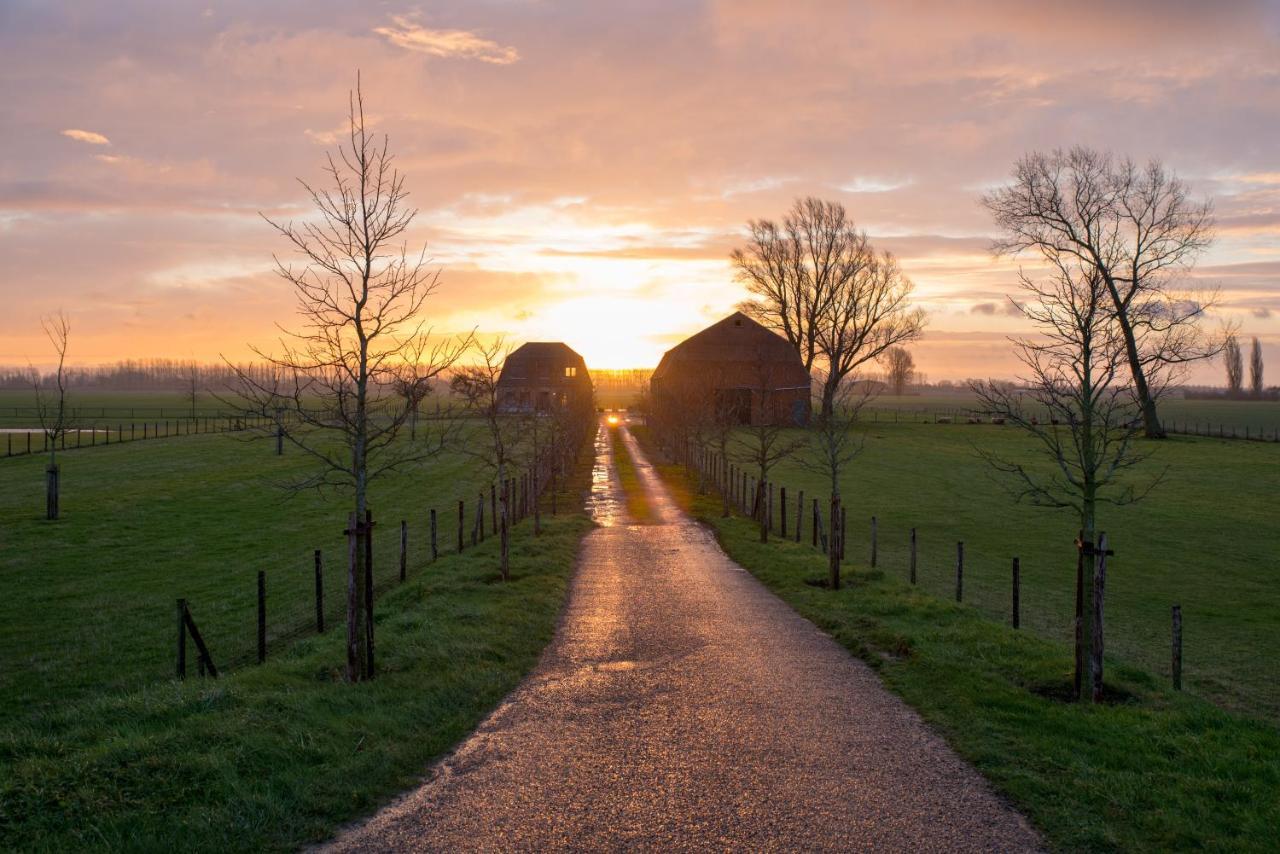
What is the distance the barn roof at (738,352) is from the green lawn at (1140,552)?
3094cm

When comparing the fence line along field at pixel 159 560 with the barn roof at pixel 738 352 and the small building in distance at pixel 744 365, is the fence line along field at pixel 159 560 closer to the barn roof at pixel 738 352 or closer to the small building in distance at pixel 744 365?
the small building in distance at pixel 744 365

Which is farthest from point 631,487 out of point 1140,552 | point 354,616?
point 354,616

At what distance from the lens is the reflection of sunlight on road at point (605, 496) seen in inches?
1210

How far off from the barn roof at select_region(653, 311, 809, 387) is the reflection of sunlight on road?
2635 centimetres

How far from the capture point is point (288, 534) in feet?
97.0

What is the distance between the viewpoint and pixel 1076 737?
9.75m

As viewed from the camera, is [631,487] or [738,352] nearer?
→ [631,487]

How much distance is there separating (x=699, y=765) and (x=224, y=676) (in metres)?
7.19

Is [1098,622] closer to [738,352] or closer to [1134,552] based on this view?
[1134,552]

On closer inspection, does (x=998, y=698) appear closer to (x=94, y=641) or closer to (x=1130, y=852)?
(x=1130, y=852)

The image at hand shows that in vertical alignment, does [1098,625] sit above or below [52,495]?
above

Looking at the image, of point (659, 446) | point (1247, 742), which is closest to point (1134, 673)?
point (1247, 742)

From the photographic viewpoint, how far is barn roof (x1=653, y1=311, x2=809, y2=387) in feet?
273

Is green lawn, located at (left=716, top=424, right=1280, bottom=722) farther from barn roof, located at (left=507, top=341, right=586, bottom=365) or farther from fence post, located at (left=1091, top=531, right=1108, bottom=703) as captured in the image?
barn roof, located at (left=507, top=341, right=586, bottom=365)
